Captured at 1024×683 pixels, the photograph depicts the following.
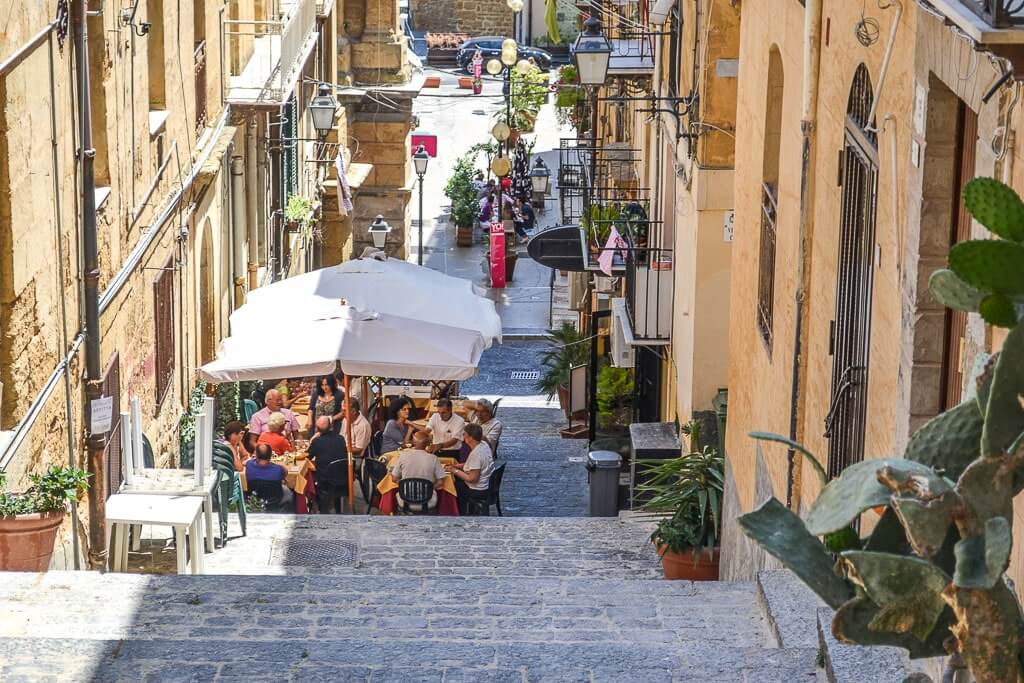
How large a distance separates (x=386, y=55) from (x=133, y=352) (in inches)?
767

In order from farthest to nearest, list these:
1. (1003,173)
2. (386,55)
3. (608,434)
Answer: (386,55) → (608,434) → (1003,173)

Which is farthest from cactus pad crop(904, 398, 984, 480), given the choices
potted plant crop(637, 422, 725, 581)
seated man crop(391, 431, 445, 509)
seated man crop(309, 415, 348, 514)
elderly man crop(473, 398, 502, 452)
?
elderly man crop(473, 398, 502, 452)

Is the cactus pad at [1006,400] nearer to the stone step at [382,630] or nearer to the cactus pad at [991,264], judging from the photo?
the cactus pad at [991,264]

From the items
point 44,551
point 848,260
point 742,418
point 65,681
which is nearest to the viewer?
point 65,681

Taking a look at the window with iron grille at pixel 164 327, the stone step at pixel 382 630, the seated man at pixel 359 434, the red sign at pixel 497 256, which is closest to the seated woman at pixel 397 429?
the seated man at pixel 359 434

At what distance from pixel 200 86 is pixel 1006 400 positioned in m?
14.6

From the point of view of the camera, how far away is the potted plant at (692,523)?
11148 millimetres

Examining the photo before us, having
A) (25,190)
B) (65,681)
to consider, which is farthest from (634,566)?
(65,681)

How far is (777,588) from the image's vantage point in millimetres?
7676

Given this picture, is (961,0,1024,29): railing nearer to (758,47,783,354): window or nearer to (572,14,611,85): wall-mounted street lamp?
(758,47,783,354): window

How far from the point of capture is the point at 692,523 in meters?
11.2

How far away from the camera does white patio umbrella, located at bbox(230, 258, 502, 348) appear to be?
577 inches

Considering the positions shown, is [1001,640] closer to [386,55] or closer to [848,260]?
[848,260]

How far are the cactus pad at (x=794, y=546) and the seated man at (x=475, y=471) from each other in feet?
34.0
